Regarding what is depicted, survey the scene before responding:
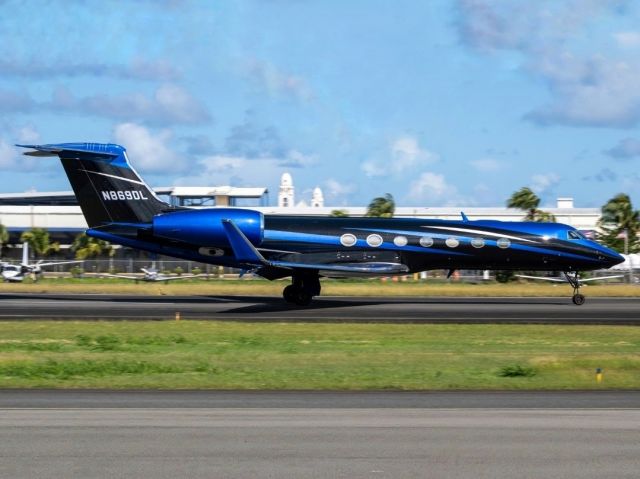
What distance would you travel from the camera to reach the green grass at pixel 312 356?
1833cm

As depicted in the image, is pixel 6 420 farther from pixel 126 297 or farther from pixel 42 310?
pixel 126 297

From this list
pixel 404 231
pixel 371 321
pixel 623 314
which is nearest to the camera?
pixel 371 321

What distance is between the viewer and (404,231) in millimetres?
36875

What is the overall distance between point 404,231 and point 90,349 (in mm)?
16639

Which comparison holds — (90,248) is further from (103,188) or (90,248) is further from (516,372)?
(516,372)

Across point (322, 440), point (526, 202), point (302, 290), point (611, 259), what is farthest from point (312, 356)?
point (526, 202)

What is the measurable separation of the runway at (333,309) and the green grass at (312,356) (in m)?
2.26

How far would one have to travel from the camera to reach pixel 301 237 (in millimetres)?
36688

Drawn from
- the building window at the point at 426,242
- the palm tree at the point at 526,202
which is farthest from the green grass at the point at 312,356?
the palm tree at the point at 526,202

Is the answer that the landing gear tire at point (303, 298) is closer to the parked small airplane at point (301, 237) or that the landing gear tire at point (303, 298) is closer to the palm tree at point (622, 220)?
the parked small airplane at point (301, 237)

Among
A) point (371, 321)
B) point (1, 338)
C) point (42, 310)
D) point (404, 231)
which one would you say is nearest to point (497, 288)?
point (404, 231)

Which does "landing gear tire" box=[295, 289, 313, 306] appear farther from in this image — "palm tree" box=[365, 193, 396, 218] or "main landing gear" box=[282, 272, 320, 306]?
"palm tree" box=[365, 193, 396, 218]

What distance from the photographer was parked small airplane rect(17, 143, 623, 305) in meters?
36.0

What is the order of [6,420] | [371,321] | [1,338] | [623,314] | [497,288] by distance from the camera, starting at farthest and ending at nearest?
[497,288] → [623,314] → [371,321] → [1,338] → [6,420]
